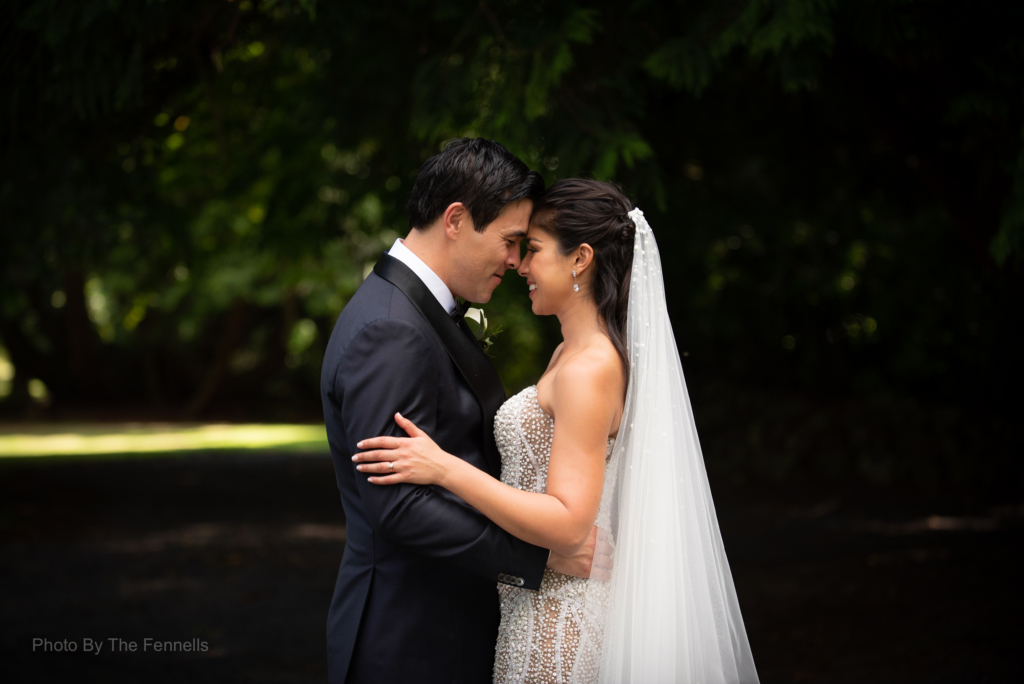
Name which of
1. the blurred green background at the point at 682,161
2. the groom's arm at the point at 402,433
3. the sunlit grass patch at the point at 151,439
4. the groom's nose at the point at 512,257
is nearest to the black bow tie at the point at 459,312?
the groom's nose at the point at 512,257

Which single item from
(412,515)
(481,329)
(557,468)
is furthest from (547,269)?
(412,515)

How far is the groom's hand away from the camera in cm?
260

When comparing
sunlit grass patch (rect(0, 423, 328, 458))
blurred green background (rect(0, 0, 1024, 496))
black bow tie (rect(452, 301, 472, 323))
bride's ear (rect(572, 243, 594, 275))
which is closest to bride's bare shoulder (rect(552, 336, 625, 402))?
bride's ear (rect(572, 243, 594, 275))

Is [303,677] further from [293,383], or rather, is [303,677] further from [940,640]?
[293,383]

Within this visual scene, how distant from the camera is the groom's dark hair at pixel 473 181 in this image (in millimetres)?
2465

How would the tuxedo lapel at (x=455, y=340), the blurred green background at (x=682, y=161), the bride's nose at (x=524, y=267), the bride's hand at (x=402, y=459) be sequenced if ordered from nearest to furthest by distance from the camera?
the bride's hand at (x=402, y=459), the tuxedo lapel at (x=455, y=340), the bride's nose at (x=524, y=267), the blurred green background at (x=682, y=161)

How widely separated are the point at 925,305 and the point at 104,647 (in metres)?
10.2

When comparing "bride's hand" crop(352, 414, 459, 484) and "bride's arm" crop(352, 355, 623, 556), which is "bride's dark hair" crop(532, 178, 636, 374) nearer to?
"bride's arm" crop(352, 355, 623, 556)

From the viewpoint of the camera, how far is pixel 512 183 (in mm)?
2512

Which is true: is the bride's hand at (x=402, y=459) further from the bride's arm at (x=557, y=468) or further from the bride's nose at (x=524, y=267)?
the bride's nose at (x=524, y=267)

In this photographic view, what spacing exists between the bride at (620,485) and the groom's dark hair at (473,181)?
0.17m

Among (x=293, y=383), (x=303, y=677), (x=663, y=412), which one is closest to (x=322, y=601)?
(x=303, y=677)

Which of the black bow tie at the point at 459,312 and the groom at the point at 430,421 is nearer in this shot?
the groom at the point at 430,421

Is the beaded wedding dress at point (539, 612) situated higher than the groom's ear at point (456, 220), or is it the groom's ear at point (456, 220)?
the groom's ear at point (456, 220)
